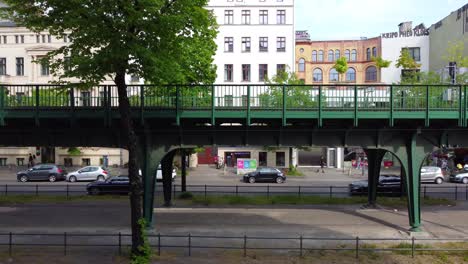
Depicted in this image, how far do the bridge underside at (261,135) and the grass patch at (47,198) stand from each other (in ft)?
28.0

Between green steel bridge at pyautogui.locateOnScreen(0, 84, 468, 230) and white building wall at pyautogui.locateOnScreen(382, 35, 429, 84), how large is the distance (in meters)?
47.4

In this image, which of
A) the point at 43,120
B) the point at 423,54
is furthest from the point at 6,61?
the point at 423,54

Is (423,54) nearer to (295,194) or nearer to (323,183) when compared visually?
(323,183)

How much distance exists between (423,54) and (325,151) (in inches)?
914

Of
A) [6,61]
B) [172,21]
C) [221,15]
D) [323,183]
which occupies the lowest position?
[323,183]

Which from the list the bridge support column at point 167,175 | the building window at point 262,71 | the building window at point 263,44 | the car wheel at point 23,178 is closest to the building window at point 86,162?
the car wheel at point 23,178

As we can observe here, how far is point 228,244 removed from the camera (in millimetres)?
17516

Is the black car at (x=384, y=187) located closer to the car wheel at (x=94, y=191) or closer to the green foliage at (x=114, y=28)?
the car wheel at (x=94, y=191)

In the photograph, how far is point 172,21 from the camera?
14367 mm

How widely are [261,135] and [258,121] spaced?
0.85 m

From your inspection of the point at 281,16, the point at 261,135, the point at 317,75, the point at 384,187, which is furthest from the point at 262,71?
the point at 261,135

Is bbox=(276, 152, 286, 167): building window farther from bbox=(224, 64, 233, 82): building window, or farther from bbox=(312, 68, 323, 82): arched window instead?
bbox=(312, 68, 323, 82): arched window

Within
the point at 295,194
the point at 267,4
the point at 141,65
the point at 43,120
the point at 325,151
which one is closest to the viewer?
the point at 141,65

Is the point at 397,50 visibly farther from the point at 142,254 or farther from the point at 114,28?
the point at 142,254
